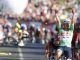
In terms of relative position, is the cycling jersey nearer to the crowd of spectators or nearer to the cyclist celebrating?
the cyclist celebrating

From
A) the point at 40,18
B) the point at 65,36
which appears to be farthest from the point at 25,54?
the point at 65,36

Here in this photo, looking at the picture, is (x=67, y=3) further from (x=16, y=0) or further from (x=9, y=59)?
(x=9, y=59)

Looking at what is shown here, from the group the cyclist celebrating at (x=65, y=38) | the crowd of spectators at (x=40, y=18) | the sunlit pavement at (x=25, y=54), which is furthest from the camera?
the crowd of spectators at (x=40, y=18)

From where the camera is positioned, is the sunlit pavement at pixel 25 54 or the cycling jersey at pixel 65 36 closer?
the cycling jersey at pixel 65 36

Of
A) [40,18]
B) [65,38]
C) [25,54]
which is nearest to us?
[65,38]

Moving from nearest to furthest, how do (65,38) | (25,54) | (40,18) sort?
(65,38)
(25,54)
(40,18)

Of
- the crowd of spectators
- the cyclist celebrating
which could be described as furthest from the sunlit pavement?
the cyclist celebrating

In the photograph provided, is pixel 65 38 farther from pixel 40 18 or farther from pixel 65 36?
pixel 40 18

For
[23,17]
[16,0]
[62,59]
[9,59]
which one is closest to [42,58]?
[9,59]

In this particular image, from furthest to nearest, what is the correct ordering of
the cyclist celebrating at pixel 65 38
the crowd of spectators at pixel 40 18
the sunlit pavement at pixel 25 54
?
1. the crowd of spectators at pixel 40 18
2. the sunlit pavement at pixel 25 54
3. the cyclist celebrating at pixel 65 38

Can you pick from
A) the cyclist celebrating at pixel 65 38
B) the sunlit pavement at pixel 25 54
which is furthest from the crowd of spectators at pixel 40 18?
the cyclist celebrating at pixel 65 38

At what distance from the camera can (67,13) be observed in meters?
18.6

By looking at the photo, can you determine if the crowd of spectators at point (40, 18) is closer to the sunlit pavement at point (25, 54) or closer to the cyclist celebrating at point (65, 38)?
the sunlit pavement at point (25, 54)

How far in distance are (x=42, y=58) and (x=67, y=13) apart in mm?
5580
